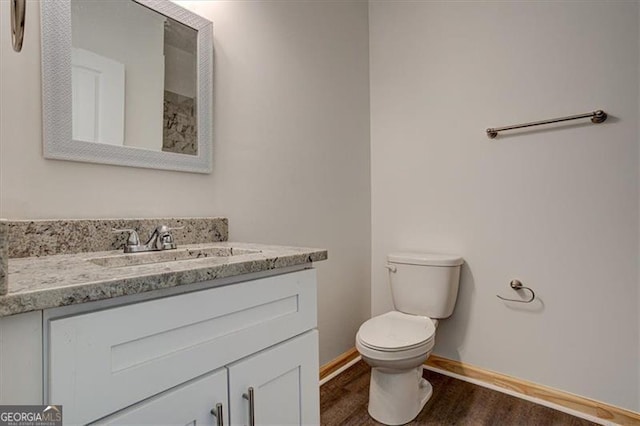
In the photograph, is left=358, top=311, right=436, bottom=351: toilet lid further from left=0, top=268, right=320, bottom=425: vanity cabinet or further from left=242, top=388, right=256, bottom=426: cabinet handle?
left=242, top=388, right=256, bottom=426: cabinet handle

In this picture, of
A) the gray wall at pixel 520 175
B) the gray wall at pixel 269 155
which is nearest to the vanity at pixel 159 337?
the gray wall at pixel 269 155

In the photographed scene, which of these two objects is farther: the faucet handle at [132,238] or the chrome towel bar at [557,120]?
the chrome towel bar at [557,120]

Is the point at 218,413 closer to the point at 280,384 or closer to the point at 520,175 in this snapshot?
the point at 280,384

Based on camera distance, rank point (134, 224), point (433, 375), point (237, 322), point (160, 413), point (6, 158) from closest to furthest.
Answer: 1. point (160, 413)
2. point (237, 322)
3. point (6, 158)
4. point (134, 224)
5. point (433, 375)

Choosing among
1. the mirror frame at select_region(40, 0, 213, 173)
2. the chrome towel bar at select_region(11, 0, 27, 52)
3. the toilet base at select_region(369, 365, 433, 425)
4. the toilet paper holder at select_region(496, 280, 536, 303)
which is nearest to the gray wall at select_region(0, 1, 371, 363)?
the mirror frame at select_region(40, 0, 213, 173)

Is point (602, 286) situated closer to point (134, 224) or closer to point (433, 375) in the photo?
point (433, 375)

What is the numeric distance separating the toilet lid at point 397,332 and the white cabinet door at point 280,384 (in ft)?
1.91

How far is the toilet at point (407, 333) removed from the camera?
1507 millimetres

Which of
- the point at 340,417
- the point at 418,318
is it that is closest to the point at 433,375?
the point at 418,318

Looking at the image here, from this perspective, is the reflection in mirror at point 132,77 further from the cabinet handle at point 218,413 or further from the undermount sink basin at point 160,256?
the cabinet handle at point 218,413

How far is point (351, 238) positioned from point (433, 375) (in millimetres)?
938

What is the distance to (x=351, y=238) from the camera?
7.09ft

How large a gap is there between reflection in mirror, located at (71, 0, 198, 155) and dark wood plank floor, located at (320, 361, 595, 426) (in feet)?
4.56

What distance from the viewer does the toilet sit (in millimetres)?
1507
